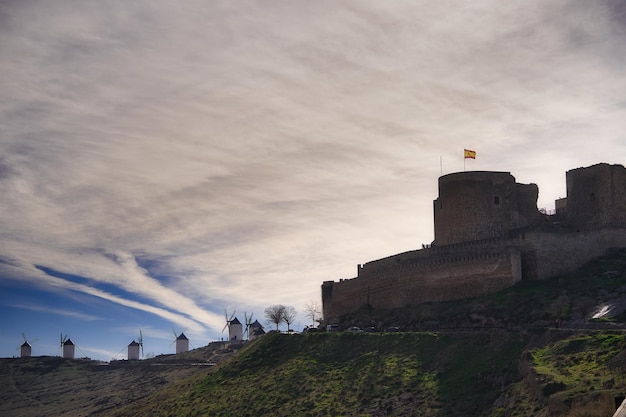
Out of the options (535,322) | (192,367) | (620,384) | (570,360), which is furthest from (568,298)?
(192,367)

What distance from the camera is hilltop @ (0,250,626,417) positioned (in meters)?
42.0

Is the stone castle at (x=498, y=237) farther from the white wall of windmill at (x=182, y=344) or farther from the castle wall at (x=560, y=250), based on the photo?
the white wall of windmill at (x=182, y=344)

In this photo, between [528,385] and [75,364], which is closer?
[528,385]

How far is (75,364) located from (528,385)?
93.2 metres

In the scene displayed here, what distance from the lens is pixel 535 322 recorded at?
55281mm

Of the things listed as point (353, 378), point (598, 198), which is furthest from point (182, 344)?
point (598, 198)

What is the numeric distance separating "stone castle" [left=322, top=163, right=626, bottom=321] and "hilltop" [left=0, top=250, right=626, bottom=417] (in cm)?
142

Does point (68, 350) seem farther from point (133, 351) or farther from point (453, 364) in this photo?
point (453, 364)

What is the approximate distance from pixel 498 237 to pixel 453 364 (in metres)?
15.3

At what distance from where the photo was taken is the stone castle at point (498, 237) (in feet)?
208

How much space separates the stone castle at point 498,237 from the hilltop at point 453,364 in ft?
4.67

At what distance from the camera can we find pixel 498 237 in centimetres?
6481

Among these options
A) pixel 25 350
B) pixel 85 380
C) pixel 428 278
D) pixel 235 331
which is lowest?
pixel 85 380

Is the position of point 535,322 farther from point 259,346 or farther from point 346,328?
point 259,346
